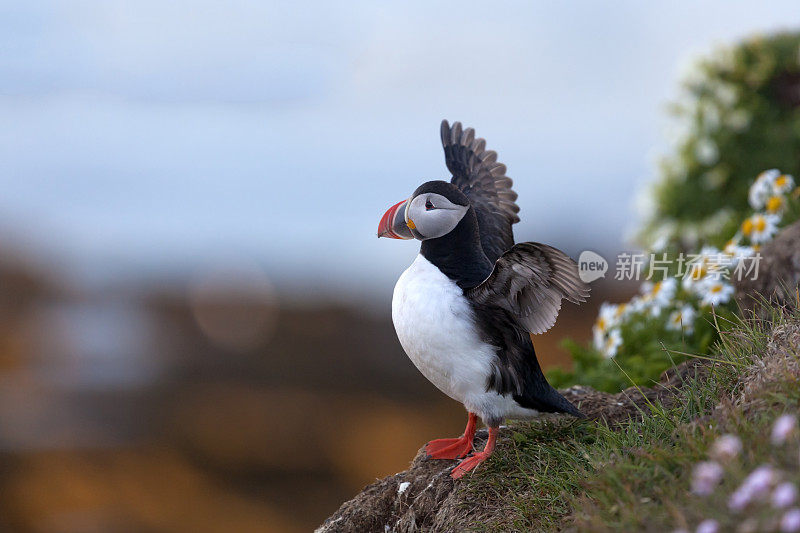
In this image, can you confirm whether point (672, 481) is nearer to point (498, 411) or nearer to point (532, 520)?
point (532, 520)

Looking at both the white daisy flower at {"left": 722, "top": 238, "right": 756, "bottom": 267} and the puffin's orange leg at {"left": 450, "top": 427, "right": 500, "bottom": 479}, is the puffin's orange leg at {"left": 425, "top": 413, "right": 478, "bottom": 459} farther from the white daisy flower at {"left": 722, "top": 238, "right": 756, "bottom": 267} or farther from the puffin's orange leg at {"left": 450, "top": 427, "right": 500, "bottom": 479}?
the white daisy flower at {"left": 722, "top": 238, "right": 756, "bottom": 267}

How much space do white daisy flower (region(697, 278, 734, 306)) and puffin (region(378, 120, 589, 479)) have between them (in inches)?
108

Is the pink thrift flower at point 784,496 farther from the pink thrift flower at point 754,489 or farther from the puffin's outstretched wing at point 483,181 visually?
the puffin's outstretched wing at point 483,181

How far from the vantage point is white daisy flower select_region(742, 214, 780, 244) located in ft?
23.6

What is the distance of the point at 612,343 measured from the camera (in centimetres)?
706

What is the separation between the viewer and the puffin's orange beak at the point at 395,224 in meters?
4.34

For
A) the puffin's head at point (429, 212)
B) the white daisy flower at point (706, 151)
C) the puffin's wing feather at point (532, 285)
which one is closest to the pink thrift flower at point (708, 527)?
the puffin's wing feather at point (532, 285)

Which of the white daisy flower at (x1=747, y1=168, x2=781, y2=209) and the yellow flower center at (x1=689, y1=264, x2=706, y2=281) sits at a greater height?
the white daisy flower at (x1=747, y1=168, x2=781, y2=209)

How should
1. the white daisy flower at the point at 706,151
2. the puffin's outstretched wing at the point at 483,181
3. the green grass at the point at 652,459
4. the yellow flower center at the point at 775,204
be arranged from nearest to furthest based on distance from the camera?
the green grass at the point at 652,459 → the puffin's outstretched wing at the point at 483,181 → the yellow flower center at the point at 775,204 → the white daisy flower at the point at 706,151

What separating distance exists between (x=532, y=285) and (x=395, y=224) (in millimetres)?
858

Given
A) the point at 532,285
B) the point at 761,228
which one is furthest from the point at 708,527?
the point at 761,228

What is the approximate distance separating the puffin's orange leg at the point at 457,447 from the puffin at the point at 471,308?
0.78ft

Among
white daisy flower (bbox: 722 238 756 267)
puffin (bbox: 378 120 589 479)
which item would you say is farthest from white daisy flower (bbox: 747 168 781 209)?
puffin (bbox: 378 120 589 479)

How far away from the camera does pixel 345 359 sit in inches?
526
